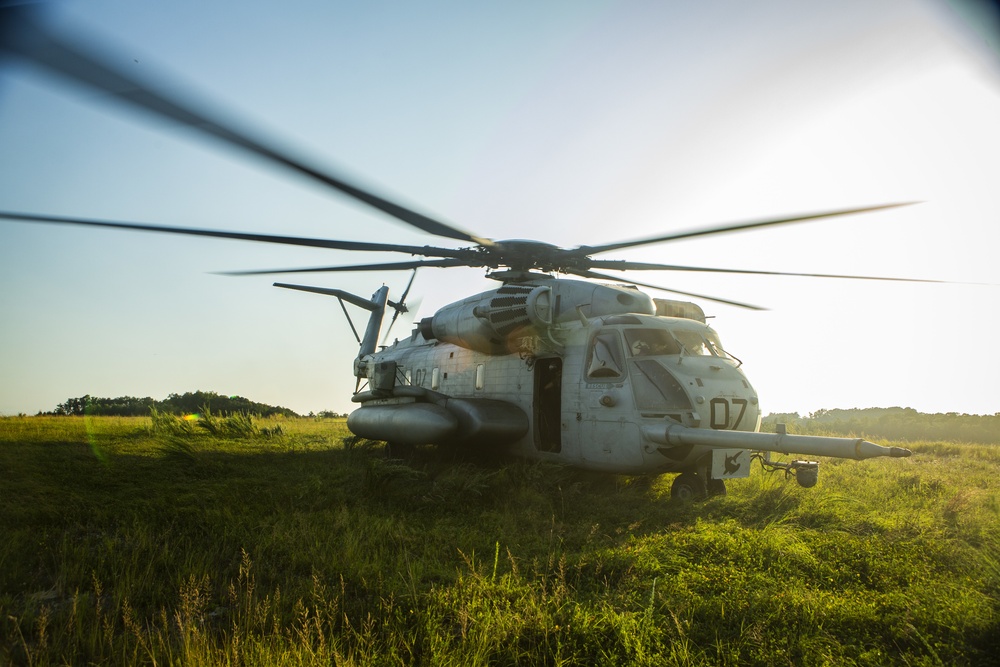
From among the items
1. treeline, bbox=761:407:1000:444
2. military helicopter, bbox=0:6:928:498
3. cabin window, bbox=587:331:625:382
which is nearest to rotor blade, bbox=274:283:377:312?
military helicopter, bbox=0:6:928:498

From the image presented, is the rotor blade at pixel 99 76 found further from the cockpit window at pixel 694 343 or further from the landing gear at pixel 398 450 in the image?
the landing gear at pixel 398 450

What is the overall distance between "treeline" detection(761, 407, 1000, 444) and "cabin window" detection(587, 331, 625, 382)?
49.3 ft

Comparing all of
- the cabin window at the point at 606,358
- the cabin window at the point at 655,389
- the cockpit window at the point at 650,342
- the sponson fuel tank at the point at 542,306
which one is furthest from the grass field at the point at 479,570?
the sponson fuel tank at the point at 542,306

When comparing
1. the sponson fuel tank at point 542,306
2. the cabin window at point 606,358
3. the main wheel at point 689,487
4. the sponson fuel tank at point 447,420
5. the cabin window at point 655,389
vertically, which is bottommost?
the main wheel at point 689,487

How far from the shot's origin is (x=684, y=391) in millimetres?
7379

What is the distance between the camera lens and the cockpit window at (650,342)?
8.05 m

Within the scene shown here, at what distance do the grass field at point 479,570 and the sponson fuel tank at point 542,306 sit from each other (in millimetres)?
2272

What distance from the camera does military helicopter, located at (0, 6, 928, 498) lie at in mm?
6781

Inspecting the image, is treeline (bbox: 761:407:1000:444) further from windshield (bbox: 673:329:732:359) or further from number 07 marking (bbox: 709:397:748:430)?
number 07 marking (bbox: 709:397:748:430)

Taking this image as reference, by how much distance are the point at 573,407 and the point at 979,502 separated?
5.63m

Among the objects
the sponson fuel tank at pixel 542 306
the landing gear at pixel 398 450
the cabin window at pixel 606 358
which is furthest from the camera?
the landing gear at pixel 398 450

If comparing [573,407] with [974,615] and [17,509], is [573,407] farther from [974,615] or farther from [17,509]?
[17,509]

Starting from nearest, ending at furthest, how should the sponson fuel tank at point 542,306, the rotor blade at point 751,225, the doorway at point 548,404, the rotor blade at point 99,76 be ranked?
1. the rotor blade at point 99,76
2. the rotor blade at point 751,225
3. the sponson fuel tank at point 542,306
4. the doorway at point 548,404

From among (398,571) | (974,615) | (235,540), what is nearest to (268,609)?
(398,571)
